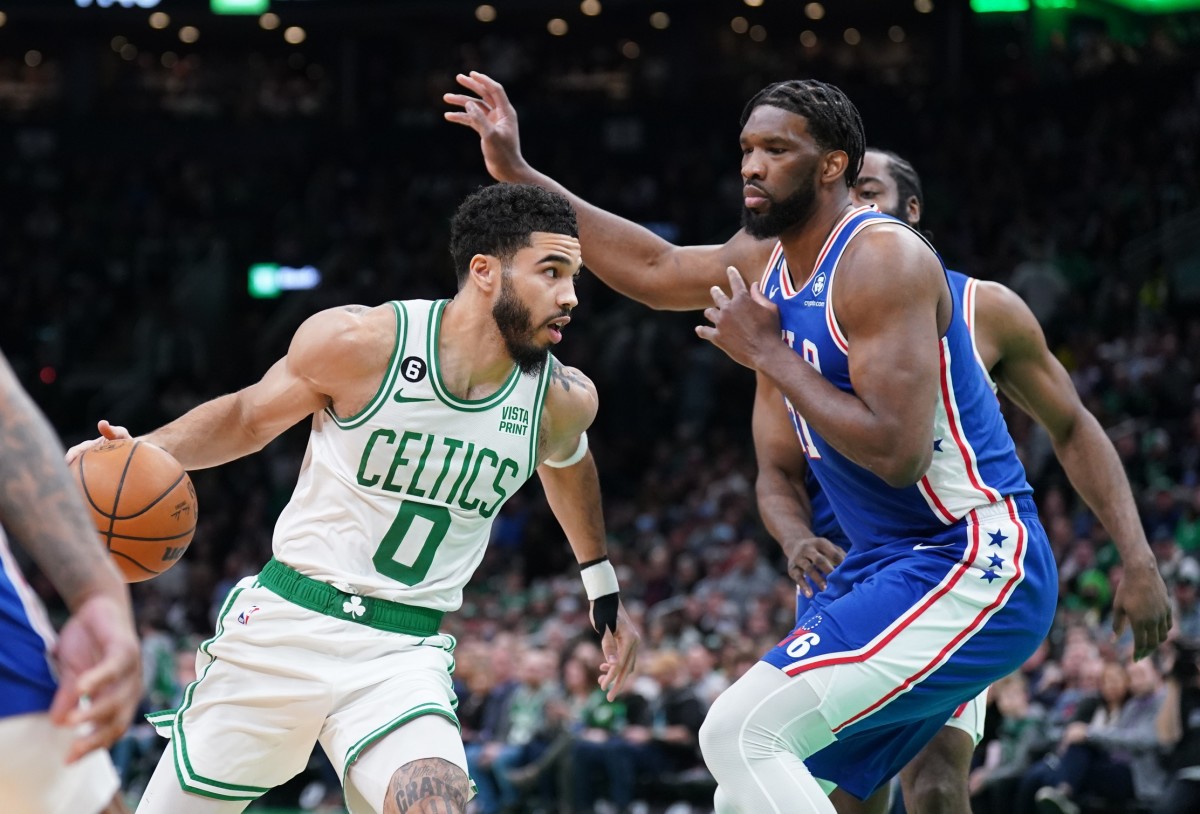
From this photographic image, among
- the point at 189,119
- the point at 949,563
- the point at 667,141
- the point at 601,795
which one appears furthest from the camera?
the point at 189,119

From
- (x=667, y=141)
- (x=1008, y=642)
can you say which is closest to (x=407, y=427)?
(x=1008, y=642)

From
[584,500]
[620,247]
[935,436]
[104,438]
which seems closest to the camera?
[935,436]

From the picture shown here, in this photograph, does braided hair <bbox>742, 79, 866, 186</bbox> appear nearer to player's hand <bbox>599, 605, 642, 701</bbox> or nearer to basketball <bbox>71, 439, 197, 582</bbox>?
player's hand <bbox>599, 605, 642, 701</bbox>

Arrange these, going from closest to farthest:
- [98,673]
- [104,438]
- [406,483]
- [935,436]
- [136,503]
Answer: [98,673]
[935,436]
[136,503]
[104,438]
[406,483]

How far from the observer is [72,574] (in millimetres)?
2752

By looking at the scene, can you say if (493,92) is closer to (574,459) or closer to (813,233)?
(574,459)

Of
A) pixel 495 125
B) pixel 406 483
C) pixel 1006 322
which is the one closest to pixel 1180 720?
pixel 1006 322

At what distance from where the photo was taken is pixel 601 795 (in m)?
12.6

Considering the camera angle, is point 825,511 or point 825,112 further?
point 825,511

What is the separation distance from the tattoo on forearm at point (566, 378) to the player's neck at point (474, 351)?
0.67ft

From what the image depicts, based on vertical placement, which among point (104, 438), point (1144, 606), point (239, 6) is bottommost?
point (239, 6)

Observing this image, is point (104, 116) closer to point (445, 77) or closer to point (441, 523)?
point (445, 77)

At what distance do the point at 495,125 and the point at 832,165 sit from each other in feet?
4.97

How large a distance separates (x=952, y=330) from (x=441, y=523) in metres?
1.69
